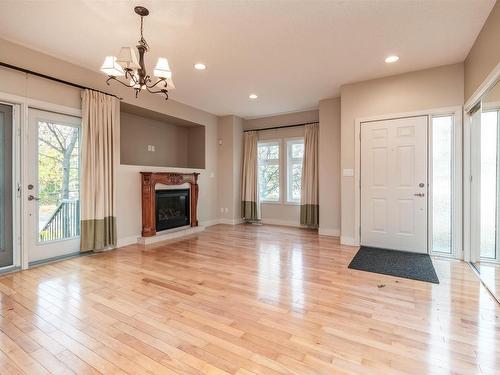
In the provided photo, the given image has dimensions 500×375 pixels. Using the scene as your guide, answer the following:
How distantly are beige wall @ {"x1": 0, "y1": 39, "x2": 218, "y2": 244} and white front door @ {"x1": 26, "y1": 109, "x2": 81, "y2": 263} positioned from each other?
0.30 metres

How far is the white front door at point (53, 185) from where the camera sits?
3449 millimetres

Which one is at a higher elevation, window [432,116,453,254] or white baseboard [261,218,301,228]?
window [432,116,453,254]

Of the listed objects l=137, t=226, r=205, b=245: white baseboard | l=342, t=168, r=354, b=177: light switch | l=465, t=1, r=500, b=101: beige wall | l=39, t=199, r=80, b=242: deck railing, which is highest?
l=465, t=1, r=500, b=101: beige wall

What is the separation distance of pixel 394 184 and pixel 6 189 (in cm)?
544

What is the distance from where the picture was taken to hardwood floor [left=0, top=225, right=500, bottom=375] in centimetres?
162

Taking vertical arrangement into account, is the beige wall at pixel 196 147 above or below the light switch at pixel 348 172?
above

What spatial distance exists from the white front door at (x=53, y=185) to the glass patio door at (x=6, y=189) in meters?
0.18

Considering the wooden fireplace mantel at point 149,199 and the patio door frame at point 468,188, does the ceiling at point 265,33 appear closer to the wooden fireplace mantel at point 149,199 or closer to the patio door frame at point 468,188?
the patio door frame at point 468,188

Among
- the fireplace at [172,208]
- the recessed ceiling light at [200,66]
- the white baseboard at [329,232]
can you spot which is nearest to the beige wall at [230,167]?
the fireplace at [172,208]

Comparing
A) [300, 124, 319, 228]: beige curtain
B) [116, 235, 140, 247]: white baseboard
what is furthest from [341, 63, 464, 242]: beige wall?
[116, 235, 140, 247]: white baseboard

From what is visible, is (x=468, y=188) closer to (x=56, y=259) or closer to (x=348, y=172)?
(x=348, y=172)

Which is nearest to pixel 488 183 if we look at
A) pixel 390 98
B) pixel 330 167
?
pixel 390 98

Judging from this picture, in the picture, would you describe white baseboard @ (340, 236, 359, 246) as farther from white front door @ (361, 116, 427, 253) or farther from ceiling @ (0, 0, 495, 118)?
ceiling @ (0, 0, 495, 118)

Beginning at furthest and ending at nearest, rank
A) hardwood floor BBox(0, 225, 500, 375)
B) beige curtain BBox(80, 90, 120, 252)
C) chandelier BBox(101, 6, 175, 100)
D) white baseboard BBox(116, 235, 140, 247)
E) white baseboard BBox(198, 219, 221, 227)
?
white baseboard BBox(198, 219, 221, 227)
white baseboard BBox(116, 235, 140, 247)
beige curtain BBox(80, 90, 120, 252)
chandelier BBox(101, 6, 175, 100)
hardwood floor BBox(0, 225, 500, 375)
